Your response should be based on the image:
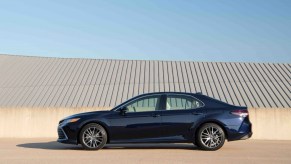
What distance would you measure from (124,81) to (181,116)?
62.8 ft

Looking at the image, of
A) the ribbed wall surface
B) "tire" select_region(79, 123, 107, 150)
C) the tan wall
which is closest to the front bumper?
"tire" select_region(79, 123, 107, 150)

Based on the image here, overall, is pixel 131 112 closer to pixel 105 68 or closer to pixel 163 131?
pixel 163 131

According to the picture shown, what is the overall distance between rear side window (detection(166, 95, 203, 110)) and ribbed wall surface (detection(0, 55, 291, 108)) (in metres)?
13.5

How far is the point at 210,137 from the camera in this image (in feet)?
37.4

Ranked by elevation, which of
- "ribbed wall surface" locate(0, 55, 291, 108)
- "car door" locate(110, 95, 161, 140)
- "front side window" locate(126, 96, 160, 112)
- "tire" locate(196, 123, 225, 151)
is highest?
"ribbed wall surface" locate(0, 55, 291, 108)

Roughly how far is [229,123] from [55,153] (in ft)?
13.2

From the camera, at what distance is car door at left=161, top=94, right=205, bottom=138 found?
11.5 m

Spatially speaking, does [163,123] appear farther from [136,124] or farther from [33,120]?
[33,120]

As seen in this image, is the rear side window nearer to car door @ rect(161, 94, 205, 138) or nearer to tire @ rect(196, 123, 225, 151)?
car door @ rect(161, 94, 205, 138)

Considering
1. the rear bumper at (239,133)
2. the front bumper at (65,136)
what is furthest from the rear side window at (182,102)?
the front bumper at (65,136)

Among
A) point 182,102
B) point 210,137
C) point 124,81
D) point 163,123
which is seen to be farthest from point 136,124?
point 124,81

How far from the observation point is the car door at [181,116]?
452 inches

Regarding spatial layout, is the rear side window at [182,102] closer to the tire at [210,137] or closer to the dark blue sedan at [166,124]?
the dark blue sedan at [166,124]

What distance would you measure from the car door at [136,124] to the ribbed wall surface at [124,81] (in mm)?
13980
